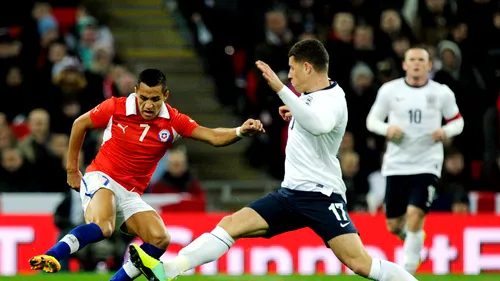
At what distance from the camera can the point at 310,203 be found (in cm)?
849

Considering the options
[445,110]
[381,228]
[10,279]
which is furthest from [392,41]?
[10,279]

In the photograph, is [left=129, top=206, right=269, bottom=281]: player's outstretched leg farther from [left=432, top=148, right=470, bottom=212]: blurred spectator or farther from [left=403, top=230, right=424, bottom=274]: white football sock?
[left=432, top=148, right=470, bottom=212]: blurred spectator

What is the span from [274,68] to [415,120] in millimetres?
4852

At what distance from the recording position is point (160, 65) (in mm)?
18688

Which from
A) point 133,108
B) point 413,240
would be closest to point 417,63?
point 413,240

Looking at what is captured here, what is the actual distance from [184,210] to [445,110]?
3.87 m

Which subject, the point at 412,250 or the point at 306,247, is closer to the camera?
the point at 412,250

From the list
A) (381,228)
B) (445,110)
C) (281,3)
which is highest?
(281,3)

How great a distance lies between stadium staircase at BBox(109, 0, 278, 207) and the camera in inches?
675

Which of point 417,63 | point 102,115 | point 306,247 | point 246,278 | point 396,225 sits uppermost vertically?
point 417,63

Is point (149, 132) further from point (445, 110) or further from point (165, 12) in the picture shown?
point (165, 12)

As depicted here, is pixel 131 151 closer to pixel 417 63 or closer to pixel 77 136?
pixel 77 136

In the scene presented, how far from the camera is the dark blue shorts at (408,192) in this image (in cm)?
1138

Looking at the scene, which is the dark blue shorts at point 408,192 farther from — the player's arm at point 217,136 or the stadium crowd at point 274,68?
the player's arm at point 217,136
